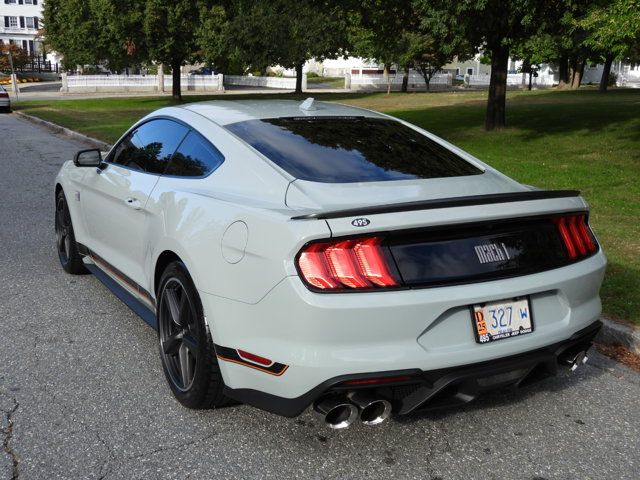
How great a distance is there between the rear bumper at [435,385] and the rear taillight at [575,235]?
469 millimetres

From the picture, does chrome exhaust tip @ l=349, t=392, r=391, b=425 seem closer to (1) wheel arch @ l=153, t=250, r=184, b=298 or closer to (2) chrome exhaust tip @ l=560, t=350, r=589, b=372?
(2) chrome exhaust tip @ l=560, t=350, r=589, b=372

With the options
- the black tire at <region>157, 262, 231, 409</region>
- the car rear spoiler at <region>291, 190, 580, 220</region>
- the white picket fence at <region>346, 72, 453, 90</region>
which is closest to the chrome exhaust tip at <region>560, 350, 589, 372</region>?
the car rear spoiler at <region>291, 190, 580, 220</region>

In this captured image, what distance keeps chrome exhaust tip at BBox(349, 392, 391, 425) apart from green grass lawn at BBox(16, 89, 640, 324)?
2584 millimetres

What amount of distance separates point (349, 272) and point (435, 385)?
608 mm

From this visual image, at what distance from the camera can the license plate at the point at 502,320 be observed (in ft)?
10.0

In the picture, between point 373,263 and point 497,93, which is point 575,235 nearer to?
point 373,263

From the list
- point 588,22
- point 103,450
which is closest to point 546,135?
point 588,22

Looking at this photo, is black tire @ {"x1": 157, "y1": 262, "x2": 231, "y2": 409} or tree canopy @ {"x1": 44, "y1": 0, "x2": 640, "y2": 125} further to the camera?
tree canopy @ {"x1": 44, "y1": 0, "x2": 640, "y2": 125}

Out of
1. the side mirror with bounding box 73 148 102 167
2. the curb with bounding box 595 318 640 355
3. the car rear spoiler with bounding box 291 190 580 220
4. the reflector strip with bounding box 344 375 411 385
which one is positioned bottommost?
the curb with bounding box 595 318 640 355

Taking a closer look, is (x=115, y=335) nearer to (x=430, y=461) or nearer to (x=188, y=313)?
(x=188, y=313)

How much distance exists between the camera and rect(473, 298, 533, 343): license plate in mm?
3061

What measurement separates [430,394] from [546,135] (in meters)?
15.6

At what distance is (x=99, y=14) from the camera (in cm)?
3628

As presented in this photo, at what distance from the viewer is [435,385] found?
117 inches
